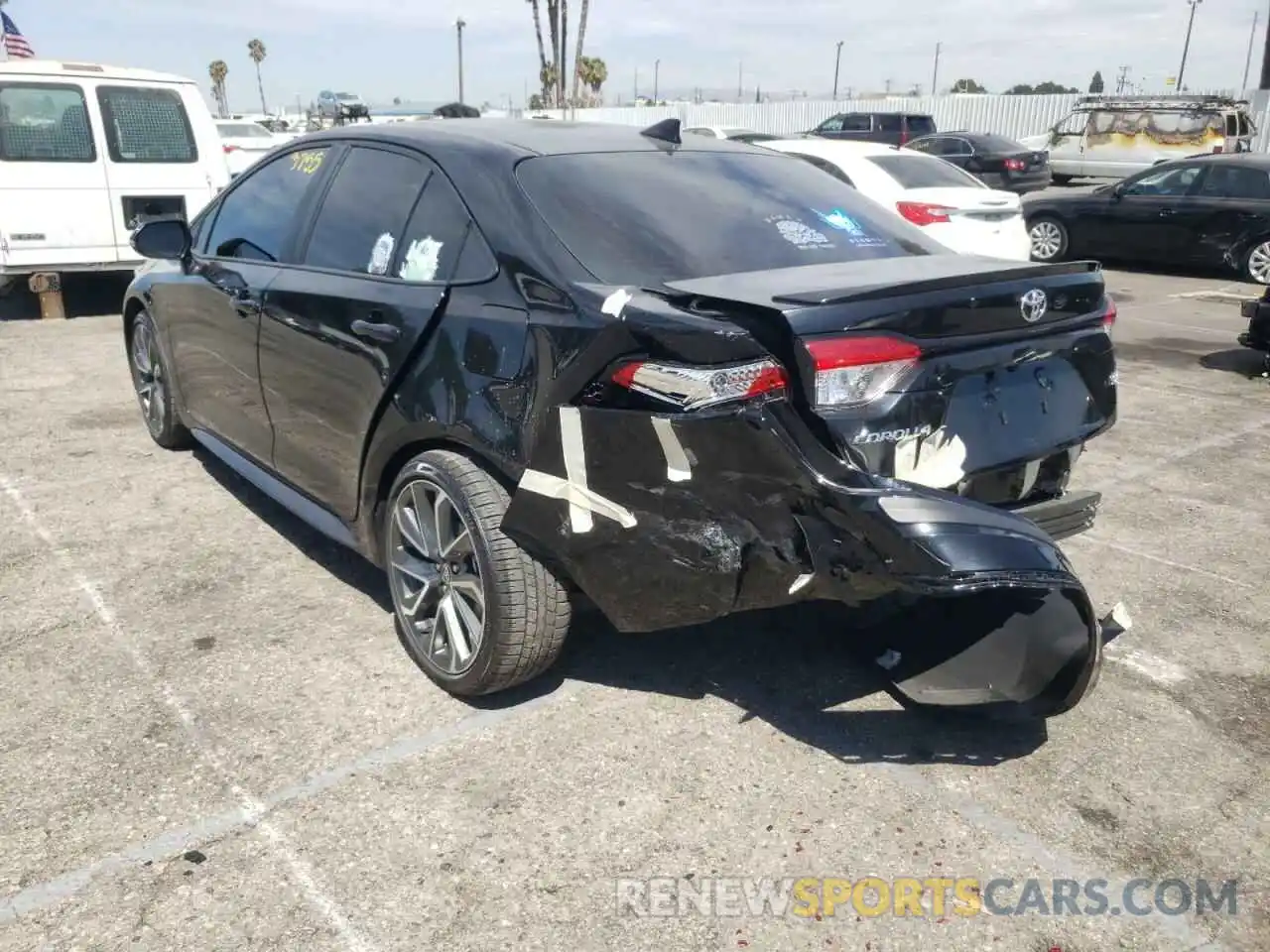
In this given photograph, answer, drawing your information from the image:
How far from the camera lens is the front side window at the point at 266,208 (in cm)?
400

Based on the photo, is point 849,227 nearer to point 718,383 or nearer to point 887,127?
point 718,383

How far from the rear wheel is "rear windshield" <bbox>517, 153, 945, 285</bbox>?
11.6 m

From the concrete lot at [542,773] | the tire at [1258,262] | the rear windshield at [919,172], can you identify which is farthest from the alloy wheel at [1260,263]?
the concrete lot at [542,773]

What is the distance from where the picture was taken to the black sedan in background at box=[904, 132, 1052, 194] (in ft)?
68.5

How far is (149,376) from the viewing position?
18.5 ft

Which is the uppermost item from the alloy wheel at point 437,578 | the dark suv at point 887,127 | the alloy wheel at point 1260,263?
the dark suv at point 887,127

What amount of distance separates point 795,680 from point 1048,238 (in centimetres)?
1268

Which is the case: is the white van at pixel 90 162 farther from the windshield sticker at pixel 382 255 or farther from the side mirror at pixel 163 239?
the windshield sticker at pixel 382 255

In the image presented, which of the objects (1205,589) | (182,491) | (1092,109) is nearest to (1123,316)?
(1205,589)

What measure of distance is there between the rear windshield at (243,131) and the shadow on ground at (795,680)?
22.2 meters

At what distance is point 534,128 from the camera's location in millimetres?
3670

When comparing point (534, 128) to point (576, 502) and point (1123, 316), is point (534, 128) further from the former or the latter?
point (1123, 316)

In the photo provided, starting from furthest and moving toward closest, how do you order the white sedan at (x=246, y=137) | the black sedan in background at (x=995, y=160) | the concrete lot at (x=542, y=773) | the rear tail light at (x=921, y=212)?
the white sedan at (x=246, y=137) → the black sedan in background at (x=995, y=160) → the rear tail light at (x=921, y=212) → the concrete lot at (x=542, y=773)

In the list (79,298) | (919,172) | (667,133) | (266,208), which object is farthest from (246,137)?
(667,133)
